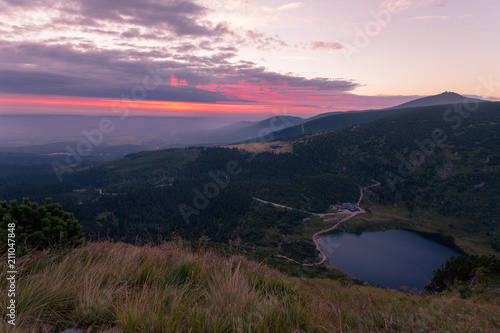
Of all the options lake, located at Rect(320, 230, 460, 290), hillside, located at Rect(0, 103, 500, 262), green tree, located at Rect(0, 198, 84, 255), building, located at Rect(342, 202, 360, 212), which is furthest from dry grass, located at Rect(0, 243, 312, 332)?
building, located at Rect(342, 202, 360, 212)

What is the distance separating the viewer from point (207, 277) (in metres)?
4.68

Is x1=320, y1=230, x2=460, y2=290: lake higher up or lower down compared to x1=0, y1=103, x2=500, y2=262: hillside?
lower down

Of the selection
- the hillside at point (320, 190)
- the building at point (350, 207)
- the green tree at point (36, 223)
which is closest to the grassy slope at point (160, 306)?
the green tree at point (36, 223)

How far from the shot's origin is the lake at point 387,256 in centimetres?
6131

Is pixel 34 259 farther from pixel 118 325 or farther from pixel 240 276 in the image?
pixel 240 276

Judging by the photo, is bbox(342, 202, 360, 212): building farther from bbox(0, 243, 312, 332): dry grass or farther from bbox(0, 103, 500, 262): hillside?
bbox(0, 243, 312, 332): dry grass

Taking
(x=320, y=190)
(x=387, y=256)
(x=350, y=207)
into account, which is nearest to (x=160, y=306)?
(x=387, y=256)

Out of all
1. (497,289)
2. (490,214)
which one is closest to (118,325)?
(497,289)

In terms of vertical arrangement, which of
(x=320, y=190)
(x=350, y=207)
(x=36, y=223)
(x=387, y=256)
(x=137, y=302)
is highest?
(x=137, y=302)

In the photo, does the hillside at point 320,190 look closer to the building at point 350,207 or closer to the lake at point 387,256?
the building at point 350,207

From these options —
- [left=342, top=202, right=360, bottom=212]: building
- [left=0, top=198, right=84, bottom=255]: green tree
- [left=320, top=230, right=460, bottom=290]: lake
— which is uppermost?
[left=0, top=198, right=84, bottom=255]: green tree

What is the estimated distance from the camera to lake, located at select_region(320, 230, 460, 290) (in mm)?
61312

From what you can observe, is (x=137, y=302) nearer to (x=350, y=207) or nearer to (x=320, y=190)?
(x=350, y=207)

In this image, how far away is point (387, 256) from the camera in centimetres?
7100
